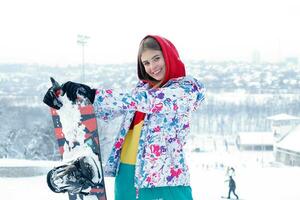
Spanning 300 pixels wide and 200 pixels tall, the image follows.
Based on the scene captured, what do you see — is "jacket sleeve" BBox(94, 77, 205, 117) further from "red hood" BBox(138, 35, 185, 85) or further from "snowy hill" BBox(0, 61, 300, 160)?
"snowy hill" BBox(0, 61, 300, 160)

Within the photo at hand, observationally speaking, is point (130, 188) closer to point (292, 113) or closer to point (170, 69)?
point (170, 69)

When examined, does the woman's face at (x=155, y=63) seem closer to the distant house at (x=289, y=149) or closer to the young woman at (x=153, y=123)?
the young woman at (x=153, y=123)

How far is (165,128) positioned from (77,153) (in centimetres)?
23

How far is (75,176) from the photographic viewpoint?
1.08 m

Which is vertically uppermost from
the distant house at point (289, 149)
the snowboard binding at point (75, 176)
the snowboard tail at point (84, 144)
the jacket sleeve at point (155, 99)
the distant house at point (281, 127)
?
the jacket sleeve at point (155, 99)

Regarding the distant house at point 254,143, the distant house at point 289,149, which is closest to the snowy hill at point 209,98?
the distant house at point 254,143

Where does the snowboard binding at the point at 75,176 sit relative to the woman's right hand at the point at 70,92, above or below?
below

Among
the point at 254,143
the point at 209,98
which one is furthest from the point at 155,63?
the point at 254,143

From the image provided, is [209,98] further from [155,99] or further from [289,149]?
[155,99]

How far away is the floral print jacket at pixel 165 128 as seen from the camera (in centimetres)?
99

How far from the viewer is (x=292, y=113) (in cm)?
4194

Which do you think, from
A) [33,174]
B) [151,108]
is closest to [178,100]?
[151,108]

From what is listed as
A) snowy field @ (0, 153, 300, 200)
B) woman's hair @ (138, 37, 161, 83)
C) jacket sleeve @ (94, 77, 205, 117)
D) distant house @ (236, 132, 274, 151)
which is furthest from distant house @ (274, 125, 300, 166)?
jacket sleeve @ (94, 77, 205, 117)

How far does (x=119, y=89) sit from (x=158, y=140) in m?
0.16
